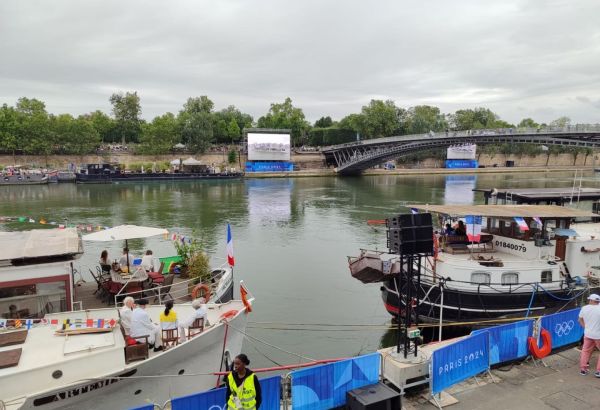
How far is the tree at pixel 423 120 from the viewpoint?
119188 mm

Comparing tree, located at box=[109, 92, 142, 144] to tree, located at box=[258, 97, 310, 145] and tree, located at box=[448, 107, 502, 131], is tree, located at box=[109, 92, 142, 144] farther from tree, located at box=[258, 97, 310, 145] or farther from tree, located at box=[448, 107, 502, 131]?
tree, located at box=[448, 107, 502, 131]

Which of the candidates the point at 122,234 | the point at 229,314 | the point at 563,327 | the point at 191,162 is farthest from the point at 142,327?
the point at 191,162

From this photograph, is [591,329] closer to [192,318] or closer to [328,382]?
[328,382]

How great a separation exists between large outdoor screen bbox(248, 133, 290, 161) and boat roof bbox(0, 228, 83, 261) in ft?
277

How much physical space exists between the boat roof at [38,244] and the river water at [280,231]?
656 centimetres

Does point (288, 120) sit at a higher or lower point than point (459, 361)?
higher

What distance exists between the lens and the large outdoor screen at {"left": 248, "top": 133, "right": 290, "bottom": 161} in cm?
9675

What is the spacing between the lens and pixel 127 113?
109125 mm

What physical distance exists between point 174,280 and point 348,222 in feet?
86.9

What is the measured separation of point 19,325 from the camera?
991 centimetres

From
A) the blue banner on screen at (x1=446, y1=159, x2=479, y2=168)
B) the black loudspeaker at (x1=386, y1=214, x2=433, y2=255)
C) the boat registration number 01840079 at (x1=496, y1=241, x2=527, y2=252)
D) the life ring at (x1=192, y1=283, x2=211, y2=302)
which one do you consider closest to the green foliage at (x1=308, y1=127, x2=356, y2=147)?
the blue banner on screen at (x1=446, y1=159, x2=479, y2=168)

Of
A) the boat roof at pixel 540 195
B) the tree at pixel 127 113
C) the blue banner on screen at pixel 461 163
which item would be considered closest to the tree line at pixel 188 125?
the tree at pixel 127 113

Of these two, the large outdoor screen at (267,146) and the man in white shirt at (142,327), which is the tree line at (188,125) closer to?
the large outdoor screen at (267,146)

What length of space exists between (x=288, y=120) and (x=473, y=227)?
107420mm
